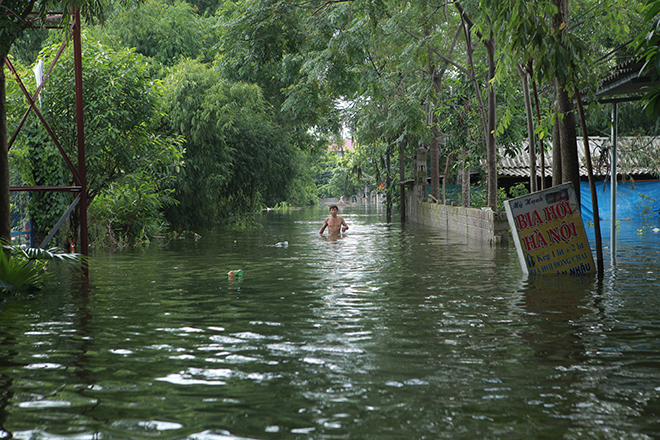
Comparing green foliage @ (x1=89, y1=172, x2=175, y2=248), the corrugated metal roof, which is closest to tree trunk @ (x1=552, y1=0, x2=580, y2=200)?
green foliage @ (x1=89, y1=172, x2=175, y2=248)

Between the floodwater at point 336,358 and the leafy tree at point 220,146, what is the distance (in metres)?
14.7

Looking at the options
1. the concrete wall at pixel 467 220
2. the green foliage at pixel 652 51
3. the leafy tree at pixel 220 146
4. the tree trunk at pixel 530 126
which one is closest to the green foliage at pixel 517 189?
the concrete wall at pixel 467 220

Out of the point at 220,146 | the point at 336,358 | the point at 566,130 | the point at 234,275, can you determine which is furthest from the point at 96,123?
the point at 336,358

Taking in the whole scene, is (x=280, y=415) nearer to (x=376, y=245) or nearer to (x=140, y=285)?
(x=140, y=285)

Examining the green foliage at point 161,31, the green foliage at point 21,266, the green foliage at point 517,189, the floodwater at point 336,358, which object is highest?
the green foliage at point 161,31

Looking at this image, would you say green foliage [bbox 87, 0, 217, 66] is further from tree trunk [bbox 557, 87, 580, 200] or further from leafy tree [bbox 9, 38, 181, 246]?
tree trunk [bbox 557, 87, 580, 200]

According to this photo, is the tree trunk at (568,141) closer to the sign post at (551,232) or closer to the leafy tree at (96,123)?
the sign post at (551,232)

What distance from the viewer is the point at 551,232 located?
11.9 metres

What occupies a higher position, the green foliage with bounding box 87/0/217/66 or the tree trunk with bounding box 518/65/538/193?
the green foliage with bounding box 87/0/217/66

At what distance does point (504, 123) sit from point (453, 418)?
34.6 feet

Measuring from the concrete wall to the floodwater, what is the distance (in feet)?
25.3

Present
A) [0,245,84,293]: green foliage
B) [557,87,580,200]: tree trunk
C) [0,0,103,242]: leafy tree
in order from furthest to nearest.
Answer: [557,87,580,200]: tree trunk
[0,0,103,242]: leafy tree
[0,245,84,293]: green foliage

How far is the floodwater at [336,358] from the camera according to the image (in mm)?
4574

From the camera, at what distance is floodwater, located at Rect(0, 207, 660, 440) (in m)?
4.57
